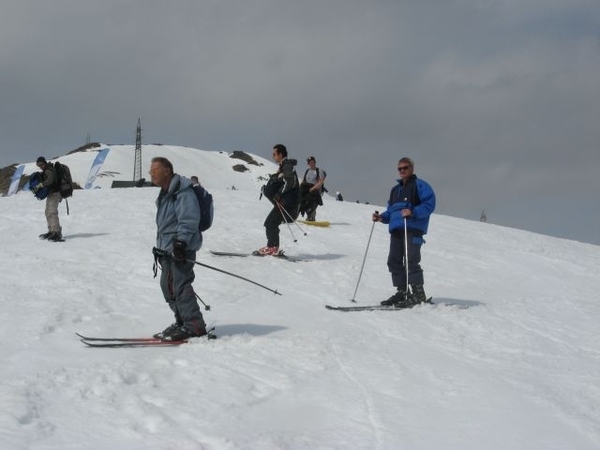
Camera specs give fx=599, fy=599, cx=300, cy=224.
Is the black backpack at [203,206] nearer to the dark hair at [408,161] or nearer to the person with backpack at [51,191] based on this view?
the dark hair at [408,161]

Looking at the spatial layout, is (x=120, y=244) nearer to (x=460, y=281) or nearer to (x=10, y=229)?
(x=10, y=229)

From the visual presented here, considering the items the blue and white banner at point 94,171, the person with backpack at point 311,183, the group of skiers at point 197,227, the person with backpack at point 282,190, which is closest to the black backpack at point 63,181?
the group of skiers at point 197,227

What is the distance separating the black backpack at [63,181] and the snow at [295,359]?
1056 millimetres

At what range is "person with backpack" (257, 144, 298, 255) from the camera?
33.6 ft

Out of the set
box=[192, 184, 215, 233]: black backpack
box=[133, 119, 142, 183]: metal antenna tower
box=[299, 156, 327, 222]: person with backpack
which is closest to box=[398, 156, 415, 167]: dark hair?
box=[192, 184, 215, 233]: black backpack

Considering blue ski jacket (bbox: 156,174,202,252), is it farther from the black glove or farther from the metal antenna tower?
the metal antenna tower

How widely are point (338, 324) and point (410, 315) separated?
4.03 ft

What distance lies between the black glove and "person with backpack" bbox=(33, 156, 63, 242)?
7552 millimetres

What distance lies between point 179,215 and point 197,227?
0.21m

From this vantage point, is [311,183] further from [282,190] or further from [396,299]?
[396,299]

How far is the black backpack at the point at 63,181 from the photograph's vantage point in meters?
12.3

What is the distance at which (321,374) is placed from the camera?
16.8 ft

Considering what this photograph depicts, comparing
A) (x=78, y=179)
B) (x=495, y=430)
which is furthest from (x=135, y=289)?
(x=78, y=179)

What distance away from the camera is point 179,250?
5562 millimetres
